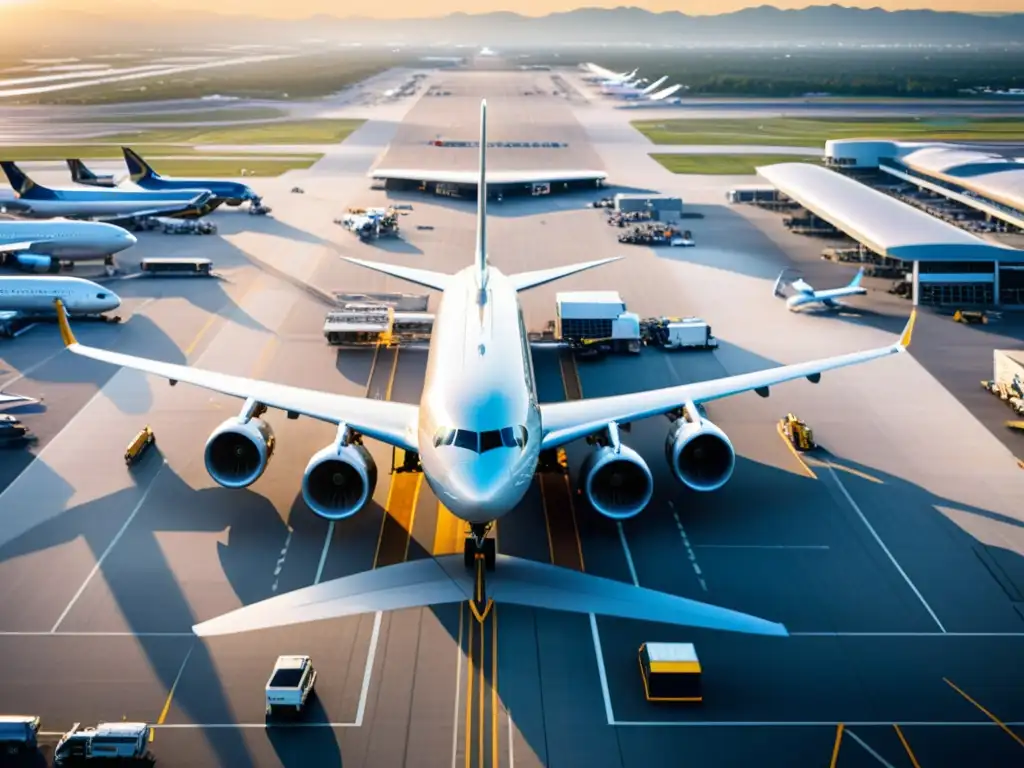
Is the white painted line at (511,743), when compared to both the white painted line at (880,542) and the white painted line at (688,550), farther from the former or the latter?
the white painted line at (880,542)

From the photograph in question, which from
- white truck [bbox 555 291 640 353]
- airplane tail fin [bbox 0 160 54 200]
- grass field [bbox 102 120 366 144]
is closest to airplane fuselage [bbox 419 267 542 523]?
white truck [bbox 555 291 640 353]

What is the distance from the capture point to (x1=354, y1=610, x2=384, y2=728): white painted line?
24.8 meters

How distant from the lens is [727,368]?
5053 centimetres

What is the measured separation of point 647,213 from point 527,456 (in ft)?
217

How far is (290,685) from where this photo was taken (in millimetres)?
24359

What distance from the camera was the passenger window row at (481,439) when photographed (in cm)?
2697

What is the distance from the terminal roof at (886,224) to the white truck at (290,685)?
163 ft

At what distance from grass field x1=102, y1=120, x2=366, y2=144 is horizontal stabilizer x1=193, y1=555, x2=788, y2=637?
121 meters

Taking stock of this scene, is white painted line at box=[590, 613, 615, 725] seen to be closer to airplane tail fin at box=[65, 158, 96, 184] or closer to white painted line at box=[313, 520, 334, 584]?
white painted line at box=[313, 520, 334, 584]

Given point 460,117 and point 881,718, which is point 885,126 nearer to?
point 460,117

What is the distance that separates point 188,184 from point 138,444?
189 feet

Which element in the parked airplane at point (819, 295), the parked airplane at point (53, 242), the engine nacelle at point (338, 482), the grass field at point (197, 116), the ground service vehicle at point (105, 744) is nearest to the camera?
the ground service vehicle at point (105, 744)

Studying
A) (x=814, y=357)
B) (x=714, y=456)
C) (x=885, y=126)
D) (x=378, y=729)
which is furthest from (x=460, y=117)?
(x=378, y=729)

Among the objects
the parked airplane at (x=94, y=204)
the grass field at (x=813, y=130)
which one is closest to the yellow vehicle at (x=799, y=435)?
the parked airplane at (x=94, y=204)
